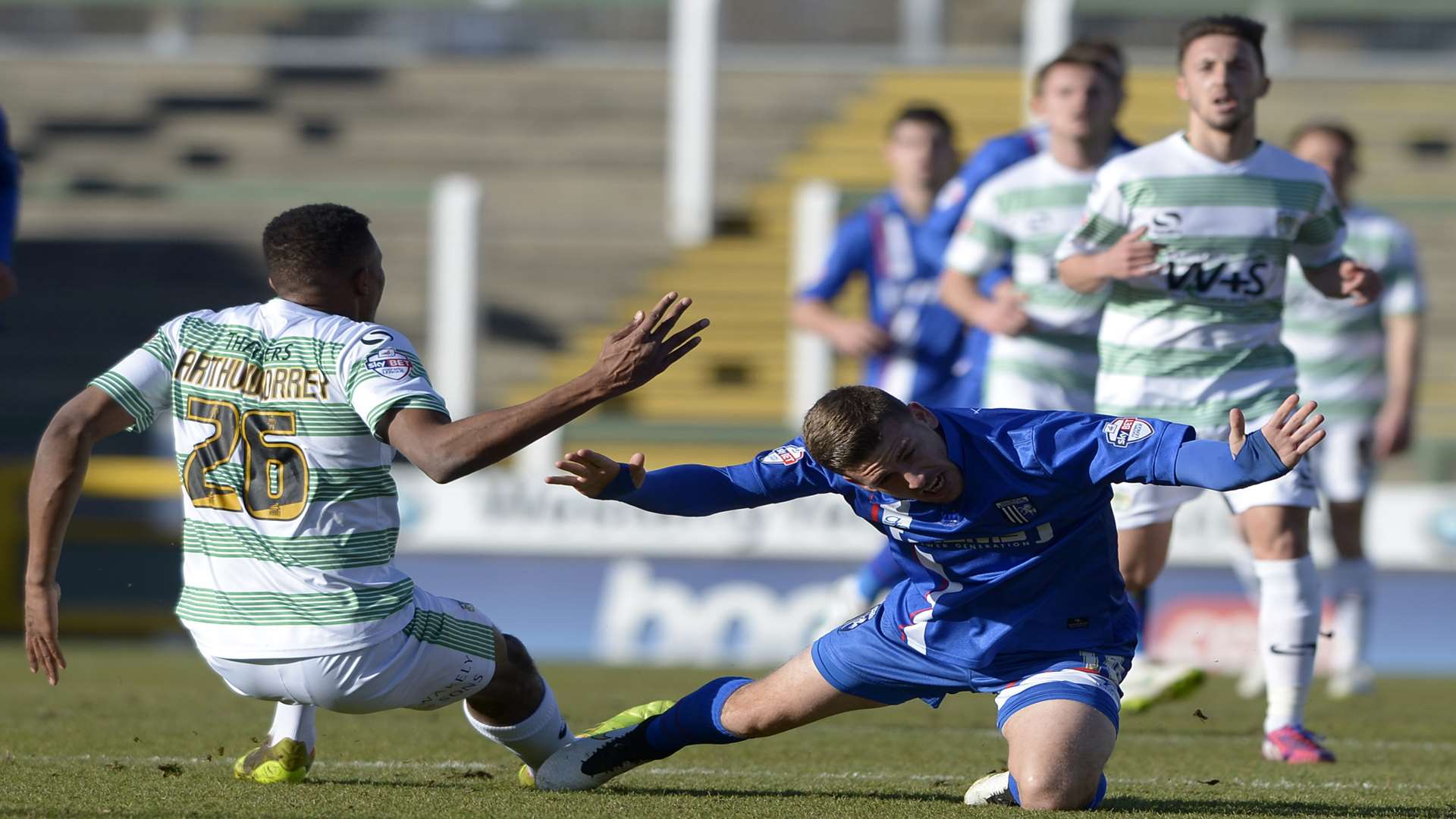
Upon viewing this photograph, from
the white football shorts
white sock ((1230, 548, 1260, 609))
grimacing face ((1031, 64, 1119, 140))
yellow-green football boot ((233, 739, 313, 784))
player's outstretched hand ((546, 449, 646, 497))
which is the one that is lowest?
white sock ((1230, 548, 1260, 609))

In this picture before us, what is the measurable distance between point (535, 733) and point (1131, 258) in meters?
2.23

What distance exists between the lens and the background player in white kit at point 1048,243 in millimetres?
6961

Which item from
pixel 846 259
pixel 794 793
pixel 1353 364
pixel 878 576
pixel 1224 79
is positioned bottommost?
pixel 878 576

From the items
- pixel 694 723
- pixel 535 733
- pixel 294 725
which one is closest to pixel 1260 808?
pixel 694 723

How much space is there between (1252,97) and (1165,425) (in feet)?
6.46

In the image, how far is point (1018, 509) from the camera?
4.41 metres

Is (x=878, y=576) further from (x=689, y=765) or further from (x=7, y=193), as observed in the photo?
(x=7, y=193)

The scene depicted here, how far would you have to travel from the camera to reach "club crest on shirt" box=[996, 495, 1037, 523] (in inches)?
173

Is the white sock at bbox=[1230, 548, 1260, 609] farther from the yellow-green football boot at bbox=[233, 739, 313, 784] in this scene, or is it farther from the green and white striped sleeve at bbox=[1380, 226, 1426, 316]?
the yellow-green football boot at bbox=[233, 739, 313, 784]

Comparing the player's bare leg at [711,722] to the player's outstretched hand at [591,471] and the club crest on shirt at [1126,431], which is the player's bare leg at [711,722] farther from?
the club crest on shirt at [1126,431]

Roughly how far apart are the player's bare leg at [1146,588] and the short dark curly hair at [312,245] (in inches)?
102

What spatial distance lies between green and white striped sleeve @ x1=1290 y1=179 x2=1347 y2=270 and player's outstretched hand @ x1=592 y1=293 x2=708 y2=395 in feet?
8.52

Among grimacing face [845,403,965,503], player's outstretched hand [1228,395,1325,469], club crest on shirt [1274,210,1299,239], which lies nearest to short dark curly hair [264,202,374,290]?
grimacing face [845,403,965,503]

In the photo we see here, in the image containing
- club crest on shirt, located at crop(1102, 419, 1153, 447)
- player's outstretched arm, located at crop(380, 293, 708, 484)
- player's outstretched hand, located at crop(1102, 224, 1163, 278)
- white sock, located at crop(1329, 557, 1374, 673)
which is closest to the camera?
player's outstretched arm, located at crop(380, 293, 708, 484)
